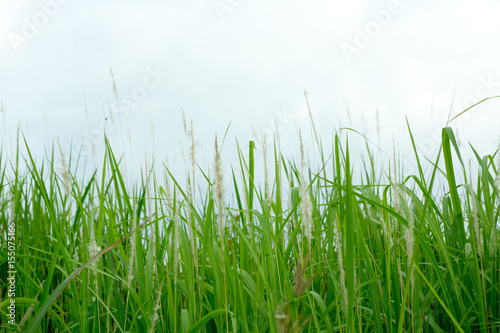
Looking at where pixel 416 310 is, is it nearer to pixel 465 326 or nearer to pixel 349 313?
pixel 465 326

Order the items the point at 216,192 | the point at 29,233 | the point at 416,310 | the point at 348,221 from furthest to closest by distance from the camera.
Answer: the point at 29,233 < the point at 416,310 < the point at 348,221 < the point at 216,192

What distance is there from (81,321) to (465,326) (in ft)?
4.82

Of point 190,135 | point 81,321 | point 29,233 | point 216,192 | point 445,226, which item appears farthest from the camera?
point 29,233

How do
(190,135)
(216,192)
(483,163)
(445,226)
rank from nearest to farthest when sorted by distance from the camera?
1. (216,192)
2. (190,135)
3. (483,163)
4. (445,226)

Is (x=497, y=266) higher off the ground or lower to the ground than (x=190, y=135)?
lower

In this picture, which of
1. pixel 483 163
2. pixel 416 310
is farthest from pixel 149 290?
pixel 483 163

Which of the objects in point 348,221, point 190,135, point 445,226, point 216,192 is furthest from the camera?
point 445,226

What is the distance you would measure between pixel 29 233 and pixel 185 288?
5.68ft

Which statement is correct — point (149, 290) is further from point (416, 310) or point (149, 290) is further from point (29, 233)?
point (29, 233)

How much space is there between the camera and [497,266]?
1899mm

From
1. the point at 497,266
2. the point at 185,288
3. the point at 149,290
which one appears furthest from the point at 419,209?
the point at 149,290

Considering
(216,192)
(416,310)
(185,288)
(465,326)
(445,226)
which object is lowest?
(465,326)

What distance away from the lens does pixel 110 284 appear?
6.12 feet

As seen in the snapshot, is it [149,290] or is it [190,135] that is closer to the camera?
[190,135]
